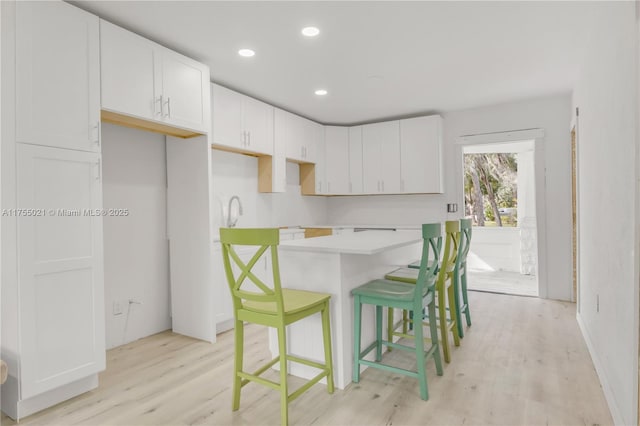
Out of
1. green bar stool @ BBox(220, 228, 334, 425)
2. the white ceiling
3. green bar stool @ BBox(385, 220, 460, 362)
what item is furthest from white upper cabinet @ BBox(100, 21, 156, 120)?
green bar stool @ BBox(385, 220, 460, 362)

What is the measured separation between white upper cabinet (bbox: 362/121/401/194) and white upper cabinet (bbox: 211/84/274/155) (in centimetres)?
158

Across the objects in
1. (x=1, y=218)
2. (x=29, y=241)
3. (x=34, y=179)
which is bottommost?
(x=29, y=241)

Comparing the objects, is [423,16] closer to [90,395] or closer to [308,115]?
[308,115]

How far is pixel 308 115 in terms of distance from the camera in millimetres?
5051

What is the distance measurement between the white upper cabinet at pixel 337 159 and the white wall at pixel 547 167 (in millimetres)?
1004

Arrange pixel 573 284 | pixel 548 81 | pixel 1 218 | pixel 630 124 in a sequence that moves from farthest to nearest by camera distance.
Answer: pixel 573 284 → pixel 548 81 → pixel 1 218 → pixel 630 124

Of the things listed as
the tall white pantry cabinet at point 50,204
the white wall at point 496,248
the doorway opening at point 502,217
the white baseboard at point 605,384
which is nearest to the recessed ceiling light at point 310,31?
the tall white pantry cabinet at point 50,204

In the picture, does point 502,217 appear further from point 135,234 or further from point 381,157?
point 135,234

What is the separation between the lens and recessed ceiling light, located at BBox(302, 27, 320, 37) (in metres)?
2.64

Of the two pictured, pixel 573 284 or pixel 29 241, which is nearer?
pixel 29 241

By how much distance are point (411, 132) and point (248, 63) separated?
256 centimetres

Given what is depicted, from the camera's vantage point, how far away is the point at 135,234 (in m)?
3.26

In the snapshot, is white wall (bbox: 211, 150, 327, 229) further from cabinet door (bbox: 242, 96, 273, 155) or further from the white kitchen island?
the white kitchen island

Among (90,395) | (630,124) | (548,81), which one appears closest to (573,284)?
(548,81)
